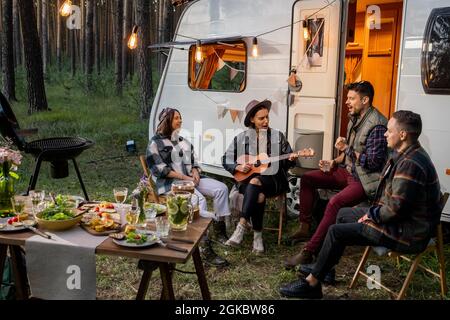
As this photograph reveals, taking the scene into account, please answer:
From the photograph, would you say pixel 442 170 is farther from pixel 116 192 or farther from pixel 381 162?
pixel 116 192

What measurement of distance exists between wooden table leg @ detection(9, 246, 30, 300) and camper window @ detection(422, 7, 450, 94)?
12.2 feet

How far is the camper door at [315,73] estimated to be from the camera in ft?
15.4

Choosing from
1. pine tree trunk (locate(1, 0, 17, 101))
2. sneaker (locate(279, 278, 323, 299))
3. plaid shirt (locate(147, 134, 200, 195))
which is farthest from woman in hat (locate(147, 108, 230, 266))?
pine tree trunk (locate(1, 0, 17, 101))

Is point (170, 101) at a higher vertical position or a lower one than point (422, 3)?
lower

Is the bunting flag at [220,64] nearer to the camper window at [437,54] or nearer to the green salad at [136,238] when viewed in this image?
the camper window at [437,54]

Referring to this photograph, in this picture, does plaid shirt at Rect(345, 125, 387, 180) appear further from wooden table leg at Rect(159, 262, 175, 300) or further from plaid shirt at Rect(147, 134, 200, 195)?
wooden table leg at Rect(159, 262, 175, 300)

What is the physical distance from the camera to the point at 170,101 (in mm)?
6582

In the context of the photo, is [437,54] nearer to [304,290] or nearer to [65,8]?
[304,290]

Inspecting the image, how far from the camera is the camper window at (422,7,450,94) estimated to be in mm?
4113

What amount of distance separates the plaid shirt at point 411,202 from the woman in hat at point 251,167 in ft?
4.66

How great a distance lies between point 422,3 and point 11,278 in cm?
421

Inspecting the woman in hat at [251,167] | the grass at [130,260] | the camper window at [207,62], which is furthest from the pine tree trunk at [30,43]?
the woman in hat at [251,167]

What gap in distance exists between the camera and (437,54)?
4176mm
